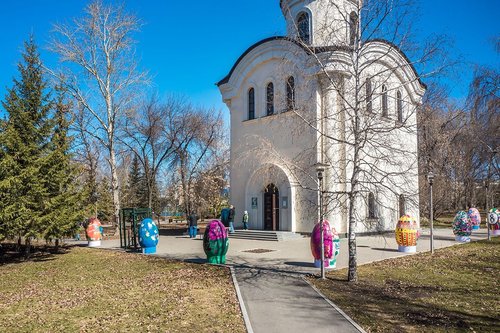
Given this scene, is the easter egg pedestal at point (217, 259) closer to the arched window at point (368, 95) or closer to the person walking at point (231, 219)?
the arched window at point (368, 95)

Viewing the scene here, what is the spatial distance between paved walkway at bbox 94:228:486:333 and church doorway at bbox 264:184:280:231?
10.00 feet

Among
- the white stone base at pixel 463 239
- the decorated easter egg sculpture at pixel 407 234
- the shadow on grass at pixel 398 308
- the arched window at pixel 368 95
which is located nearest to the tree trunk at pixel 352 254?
the shadow on grass at pixel 398 308

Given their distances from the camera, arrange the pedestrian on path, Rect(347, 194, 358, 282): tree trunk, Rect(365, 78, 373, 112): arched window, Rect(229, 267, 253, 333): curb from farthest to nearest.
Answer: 1. the pedestrian on path
2. Rect(365, 78, 373, 112): arched window
3. Rect(347, 194, 358, 282): tree trunk
4. Rect(229, 267, 253, 333): curb

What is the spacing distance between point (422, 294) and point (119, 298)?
7206 mm

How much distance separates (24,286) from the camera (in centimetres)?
1162

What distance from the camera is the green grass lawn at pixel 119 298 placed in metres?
7.53

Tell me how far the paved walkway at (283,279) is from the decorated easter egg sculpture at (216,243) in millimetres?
443

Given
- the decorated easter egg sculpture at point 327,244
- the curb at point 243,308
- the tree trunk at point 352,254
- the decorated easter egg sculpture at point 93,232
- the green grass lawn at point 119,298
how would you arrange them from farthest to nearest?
the decorated easter egg sculpture at point 93,232 → the decorated easter egg sculpture at point 327,244 → the tree trunk at point 352,254 → the green grass lawn at point 119,298 → the curb at point 243,308

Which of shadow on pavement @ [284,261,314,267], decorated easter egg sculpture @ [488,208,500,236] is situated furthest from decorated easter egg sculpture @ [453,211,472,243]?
shadow on pavement @ [284,261,314,267]

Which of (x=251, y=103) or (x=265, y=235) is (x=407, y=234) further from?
(x=251, y=103)

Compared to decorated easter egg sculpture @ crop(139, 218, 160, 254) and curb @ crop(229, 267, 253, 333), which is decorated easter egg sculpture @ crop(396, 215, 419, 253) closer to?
curb @ crop(229, 267, 253, 333)

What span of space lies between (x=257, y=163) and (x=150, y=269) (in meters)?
12.9

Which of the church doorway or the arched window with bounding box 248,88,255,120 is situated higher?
the arched window with bounding box 248,88,255,120

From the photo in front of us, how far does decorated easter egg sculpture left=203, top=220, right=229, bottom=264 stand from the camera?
13.7 metres
